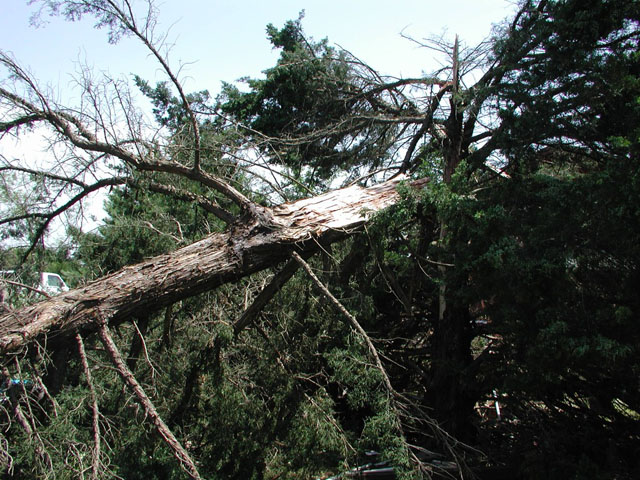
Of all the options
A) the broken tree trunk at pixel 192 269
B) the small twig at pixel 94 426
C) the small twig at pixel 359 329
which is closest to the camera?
the small twig at pixel 94 426

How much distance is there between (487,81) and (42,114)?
3.85 m

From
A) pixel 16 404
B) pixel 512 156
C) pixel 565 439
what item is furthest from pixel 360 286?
pixel 16 404

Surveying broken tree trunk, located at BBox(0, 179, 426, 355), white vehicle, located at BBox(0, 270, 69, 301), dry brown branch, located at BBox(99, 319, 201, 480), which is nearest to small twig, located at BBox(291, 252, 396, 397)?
broken tree trunk, located at BBox(0, 179, 426, 355)

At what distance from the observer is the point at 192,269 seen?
13.0 ft

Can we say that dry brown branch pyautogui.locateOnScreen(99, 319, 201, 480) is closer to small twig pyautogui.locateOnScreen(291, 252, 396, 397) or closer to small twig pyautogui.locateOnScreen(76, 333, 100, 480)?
small twig pyautogui.locateOnScreen(76, 333, 100, 480)

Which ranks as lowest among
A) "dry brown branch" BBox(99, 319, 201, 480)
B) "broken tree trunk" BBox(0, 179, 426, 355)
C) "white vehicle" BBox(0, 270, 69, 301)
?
"dry brown branch" BBox(99, 319, 201, 480)

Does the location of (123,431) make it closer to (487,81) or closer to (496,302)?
(496,302)

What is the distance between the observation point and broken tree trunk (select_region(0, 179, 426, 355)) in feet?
11.6

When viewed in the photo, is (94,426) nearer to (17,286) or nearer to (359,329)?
(17,286)

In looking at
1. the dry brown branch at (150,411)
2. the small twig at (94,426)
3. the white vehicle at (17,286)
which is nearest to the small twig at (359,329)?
the dry brown branch at (150,411)

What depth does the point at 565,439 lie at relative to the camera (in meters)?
4.11

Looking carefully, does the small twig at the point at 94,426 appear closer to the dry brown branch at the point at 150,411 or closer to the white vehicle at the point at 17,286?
the dry brown branch at the point at 150,411

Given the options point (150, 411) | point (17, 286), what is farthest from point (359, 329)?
point (17, 286)

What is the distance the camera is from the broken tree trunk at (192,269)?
3.54 meters
